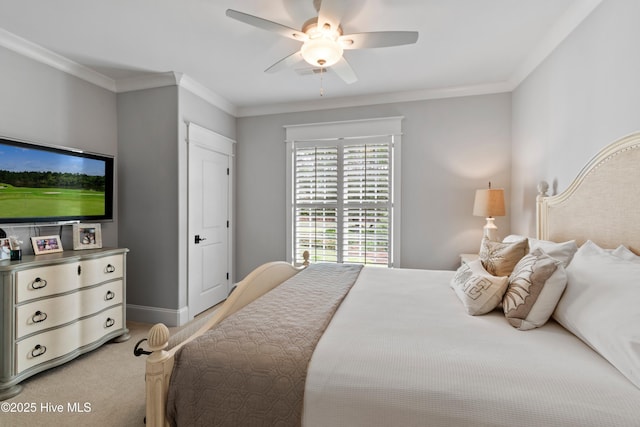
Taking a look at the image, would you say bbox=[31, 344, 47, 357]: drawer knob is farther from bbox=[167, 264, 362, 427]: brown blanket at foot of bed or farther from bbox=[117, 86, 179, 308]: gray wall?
bbox=[167, 264, 362, 427]: brown blanket at foot of bed

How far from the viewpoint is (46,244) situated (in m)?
2.45

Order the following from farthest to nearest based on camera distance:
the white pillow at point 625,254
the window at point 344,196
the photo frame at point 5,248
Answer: the window at point 344,196, the photo frame at point 5,248, the white pillow at point 625,254

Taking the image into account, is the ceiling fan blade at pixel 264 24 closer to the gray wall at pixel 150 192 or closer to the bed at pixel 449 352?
the bed at pixel 449 352

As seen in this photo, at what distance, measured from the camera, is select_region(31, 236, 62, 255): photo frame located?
93.0 inches

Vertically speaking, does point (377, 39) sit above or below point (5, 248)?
above

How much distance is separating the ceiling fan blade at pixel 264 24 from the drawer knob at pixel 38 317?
95.2 inches

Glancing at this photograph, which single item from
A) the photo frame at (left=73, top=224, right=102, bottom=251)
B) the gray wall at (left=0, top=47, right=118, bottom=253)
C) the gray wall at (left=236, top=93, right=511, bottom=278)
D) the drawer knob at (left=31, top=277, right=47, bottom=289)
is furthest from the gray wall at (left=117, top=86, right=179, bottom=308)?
the gray wall at (left=236, top=93, right=511, bottom=278)

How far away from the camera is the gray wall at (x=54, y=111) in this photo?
7.78 feet

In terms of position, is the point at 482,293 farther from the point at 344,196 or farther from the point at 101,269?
the point at 101,269

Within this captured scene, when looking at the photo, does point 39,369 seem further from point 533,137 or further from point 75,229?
point 533,137

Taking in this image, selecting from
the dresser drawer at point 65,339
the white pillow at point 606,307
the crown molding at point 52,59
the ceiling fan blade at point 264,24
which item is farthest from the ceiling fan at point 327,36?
the dresser drawer at point 65,339

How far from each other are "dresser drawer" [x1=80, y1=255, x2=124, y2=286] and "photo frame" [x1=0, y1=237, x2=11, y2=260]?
436 mm

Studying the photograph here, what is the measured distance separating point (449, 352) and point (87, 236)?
3.16 meters

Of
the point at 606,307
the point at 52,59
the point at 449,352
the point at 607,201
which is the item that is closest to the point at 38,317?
the point at 52,59
